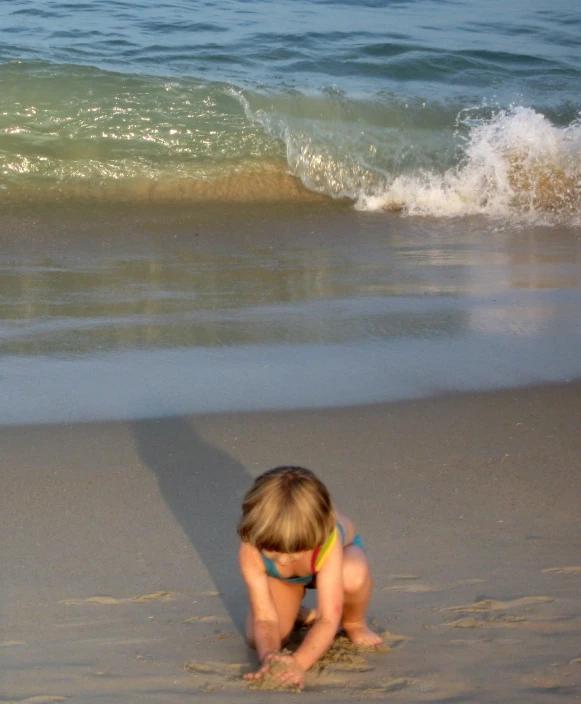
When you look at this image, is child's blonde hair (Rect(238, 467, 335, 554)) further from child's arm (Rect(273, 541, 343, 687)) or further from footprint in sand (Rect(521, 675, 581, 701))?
footprint in sand (Rect(521, 675, 581, 701))

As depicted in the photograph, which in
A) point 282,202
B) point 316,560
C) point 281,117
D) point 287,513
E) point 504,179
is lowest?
point 316,560

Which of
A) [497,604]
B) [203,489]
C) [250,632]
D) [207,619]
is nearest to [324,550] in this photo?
[250,632]

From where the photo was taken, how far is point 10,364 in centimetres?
427

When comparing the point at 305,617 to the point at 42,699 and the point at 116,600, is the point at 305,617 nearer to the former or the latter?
the point at 116,600

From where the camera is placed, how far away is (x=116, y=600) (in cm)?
258

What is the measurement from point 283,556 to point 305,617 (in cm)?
37

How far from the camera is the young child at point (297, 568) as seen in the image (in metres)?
2.25

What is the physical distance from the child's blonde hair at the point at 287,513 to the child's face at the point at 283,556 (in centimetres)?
3

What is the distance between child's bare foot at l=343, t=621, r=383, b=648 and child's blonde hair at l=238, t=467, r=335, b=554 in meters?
0.31

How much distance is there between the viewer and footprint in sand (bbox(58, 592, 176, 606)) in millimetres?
2561

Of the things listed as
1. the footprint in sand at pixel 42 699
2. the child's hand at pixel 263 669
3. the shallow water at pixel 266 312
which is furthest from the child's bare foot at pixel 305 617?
the shallow water at pixel 266 312

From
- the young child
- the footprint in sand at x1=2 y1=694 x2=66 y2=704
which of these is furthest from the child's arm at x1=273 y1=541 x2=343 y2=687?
the footprint in sand at x1=2 y1=694 x2=66 y2=704

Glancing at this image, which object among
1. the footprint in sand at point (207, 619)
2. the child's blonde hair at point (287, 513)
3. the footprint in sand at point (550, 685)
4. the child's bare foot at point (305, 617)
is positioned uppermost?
the child's blonde hair at point (287, 513)

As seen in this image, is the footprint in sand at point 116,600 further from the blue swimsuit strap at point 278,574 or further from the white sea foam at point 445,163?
the white sea foam at point 445,163
